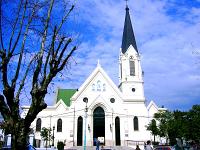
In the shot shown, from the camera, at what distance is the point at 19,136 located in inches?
398

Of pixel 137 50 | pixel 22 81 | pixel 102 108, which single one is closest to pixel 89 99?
pixel 102 108

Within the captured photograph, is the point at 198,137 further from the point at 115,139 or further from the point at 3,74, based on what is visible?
the point at 3,74

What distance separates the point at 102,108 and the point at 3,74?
46.0 metres

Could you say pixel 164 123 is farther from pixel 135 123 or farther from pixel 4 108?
pixel 4 108

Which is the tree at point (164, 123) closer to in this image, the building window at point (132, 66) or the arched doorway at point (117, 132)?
the arched doorway at point (117, 132)

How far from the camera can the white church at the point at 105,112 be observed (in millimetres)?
54531

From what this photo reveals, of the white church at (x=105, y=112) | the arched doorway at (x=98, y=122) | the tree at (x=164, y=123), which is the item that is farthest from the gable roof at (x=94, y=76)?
the tree at (x=164, y=123)

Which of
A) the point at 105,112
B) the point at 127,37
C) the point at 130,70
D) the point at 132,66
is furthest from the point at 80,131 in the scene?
the point at 127,37

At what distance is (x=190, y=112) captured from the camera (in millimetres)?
53375

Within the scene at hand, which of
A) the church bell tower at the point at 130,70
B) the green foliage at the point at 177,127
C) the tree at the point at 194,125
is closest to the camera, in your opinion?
the green foliage at the point at 177,127

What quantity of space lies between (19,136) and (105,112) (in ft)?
150

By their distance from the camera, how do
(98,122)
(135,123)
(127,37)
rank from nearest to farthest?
(98,122), (135,123), (127,37)

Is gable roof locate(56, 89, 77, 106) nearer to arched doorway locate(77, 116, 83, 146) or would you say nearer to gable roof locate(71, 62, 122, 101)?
gable roof locate(71, 62, 122, 101)

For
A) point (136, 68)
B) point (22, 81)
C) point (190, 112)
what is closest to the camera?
point (22, 81)
